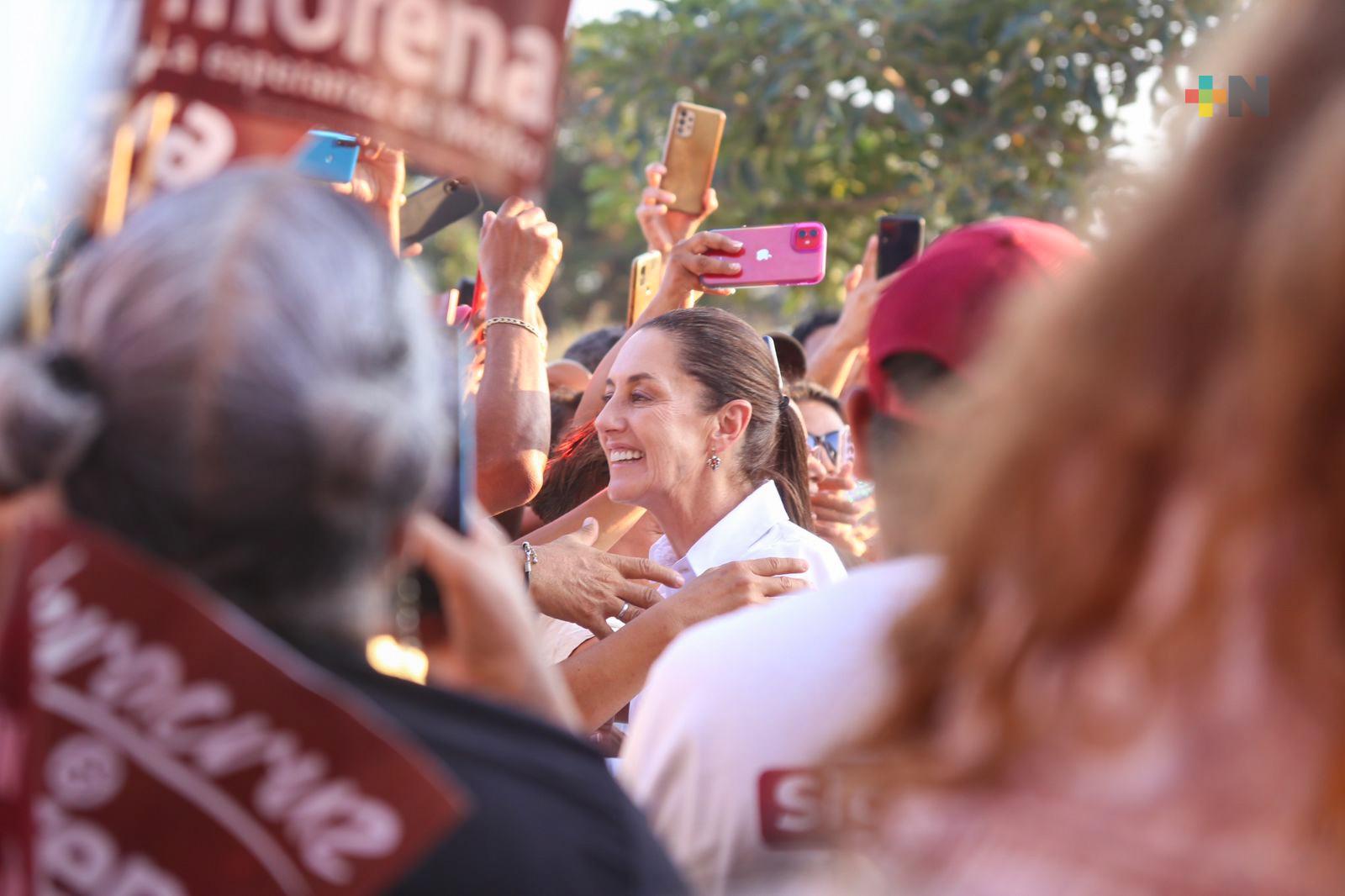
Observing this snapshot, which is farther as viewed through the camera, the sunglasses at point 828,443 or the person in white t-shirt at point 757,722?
the sunglasses at point 828,443

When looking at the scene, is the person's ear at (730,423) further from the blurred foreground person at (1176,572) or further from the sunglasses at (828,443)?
the blurred foreground person at (1176,572)

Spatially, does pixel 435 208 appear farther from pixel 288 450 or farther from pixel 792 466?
pixel 288 450

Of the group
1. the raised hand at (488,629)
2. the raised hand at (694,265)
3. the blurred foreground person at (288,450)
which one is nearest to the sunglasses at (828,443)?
the raised hand at (694,265)

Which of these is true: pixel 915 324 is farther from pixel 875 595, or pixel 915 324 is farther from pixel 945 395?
pixel 875 595

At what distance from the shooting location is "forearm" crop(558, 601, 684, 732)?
2992mm

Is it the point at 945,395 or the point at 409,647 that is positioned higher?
the point at 945,395

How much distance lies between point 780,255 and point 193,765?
321 centimetres

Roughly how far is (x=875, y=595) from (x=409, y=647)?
480 millimetres

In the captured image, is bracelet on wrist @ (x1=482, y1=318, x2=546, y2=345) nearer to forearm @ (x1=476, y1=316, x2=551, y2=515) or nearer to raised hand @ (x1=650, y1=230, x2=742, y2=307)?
forearm @ (x1=476, y1=316, x2=551, y2=515)

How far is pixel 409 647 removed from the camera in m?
1.51

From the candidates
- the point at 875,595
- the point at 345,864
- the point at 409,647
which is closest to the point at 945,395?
the point at 875,595

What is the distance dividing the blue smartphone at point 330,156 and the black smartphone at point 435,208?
3.65ft

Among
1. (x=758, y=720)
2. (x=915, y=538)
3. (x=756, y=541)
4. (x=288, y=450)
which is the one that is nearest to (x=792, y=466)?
(x=756, y=541)

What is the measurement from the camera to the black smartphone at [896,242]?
188 inches
